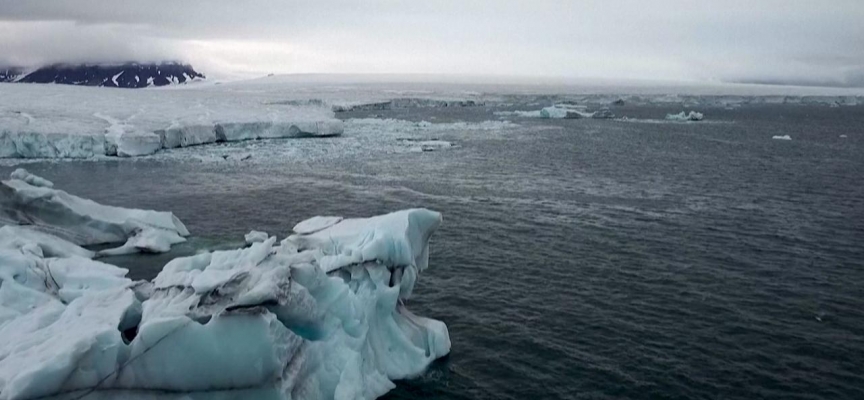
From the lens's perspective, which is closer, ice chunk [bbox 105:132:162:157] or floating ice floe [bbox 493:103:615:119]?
ice chunk [bbox 105:132:162:157]

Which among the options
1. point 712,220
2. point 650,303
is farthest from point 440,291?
point 712,220

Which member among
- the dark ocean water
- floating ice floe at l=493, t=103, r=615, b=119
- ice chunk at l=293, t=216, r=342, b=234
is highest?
floating ice floe at l=493, t=103, r=615, b=119

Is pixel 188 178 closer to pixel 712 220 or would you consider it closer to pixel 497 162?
pixel 497 162

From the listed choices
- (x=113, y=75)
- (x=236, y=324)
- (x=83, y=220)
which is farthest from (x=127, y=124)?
(x=113, y=75)

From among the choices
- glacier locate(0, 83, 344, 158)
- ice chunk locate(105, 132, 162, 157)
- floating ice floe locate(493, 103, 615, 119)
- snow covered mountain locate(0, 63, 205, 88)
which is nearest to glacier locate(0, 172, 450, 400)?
ice chunk locate(105, 132, 162, 157)

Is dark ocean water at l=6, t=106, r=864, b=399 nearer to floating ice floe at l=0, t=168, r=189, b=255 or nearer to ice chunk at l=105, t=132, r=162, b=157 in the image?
floating ice floe at l=0, t=168, r=189, b=255
